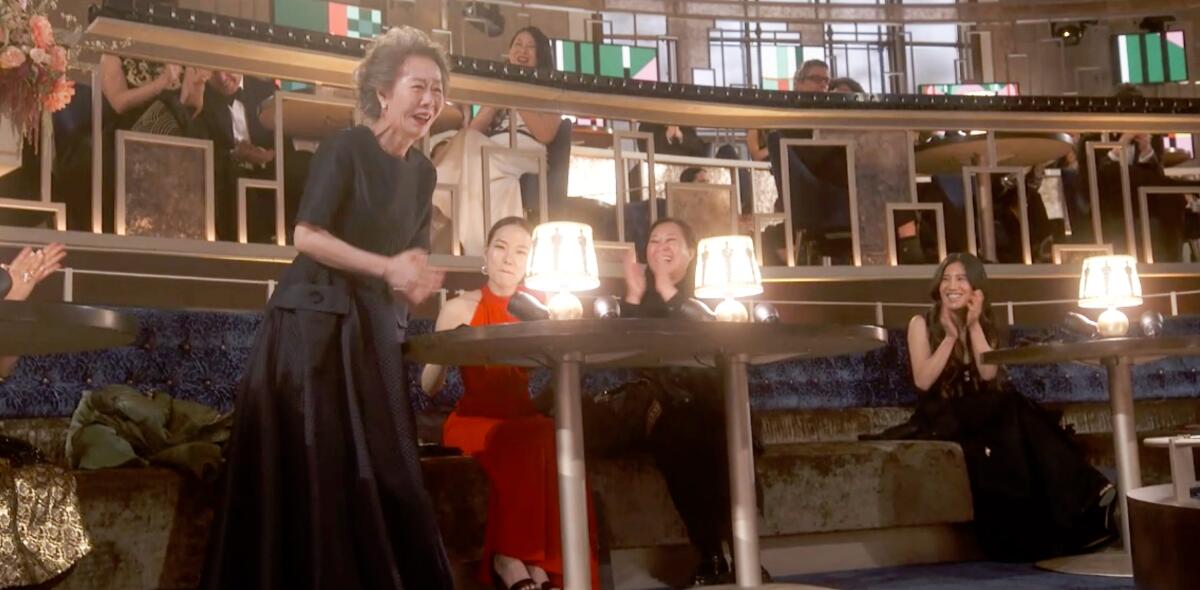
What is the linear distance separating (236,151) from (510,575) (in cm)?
249

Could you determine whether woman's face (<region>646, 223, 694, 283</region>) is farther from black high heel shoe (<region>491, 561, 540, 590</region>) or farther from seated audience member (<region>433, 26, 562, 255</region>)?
seated audience member (<region>433, 26, 562, 255</region>)

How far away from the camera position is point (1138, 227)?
19.6 ft

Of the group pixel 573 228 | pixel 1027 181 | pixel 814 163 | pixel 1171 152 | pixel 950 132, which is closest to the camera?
pixel 573 228

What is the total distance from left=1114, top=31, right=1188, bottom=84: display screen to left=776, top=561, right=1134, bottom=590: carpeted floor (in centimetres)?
826

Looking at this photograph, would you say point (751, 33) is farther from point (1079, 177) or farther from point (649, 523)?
point (649, 523)

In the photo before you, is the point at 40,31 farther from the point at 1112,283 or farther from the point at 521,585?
the point at 1112,283

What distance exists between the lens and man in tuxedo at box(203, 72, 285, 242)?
4246mm

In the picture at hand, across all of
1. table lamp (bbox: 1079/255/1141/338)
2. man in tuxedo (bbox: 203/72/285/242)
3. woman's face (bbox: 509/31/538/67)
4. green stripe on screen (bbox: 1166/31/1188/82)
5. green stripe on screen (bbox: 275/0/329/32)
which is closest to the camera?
table lamp (bbox: 1079/255/1141/338)

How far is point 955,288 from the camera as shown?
3777mm

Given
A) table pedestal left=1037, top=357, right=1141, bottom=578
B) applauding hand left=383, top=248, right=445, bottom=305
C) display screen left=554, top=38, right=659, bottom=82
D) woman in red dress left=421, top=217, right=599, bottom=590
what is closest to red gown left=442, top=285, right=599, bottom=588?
woman in red dress left=421, top=217, right=599, bottom=590

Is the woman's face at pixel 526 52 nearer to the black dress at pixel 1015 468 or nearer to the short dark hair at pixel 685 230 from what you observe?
the short dark hair at pixel 685 230

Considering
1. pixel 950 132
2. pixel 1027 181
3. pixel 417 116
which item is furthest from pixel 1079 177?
pixel 417 116

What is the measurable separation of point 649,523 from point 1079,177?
4173mm

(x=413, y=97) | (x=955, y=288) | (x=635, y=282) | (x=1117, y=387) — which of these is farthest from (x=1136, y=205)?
(x=413, y=97)
